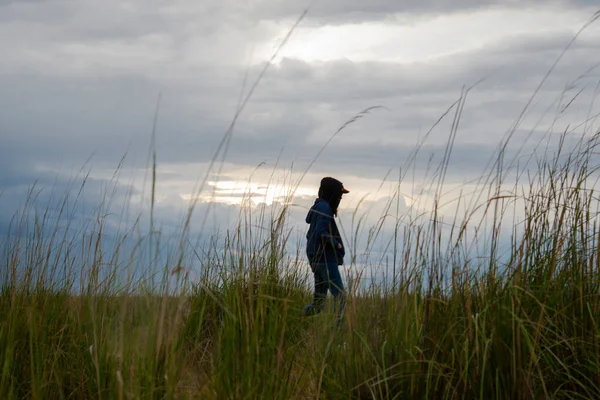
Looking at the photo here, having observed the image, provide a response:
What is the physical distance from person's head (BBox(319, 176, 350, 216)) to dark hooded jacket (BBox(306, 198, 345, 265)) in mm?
117

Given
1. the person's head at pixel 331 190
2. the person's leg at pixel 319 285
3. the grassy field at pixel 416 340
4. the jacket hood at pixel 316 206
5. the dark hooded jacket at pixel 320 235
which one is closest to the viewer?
the grassy field at pixel 416 340

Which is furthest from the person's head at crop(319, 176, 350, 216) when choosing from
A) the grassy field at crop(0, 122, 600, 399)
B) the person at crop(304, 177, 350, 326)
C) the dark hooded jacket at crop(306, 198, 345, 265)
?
the grassy field at crop(0, 122, 600, 399)

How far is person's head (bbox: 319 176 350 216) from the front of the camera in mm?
6332

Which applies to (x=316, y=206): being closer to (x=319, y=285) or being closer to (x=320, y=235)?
(x=320, y=235)

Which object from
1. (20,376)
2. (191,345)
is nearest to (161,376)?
(20,376)

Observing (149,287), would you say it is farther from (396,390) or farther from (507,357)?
(507,357)

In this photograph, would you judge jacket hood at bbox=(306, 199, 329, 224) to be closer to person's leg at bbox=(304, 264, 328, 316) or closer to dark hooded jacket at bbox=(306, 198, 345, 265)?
dark hooded jacket at bbox=(306, 198, 345, 265)

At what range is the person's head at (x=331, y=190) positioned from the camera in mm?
6332

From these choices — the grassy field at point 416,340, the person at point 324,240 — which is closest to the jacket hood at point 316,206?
the person at point 324,240

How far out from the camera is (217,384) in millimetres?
2334

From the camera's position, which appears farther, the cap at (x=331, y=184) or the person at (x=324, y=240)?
the cap at (x=331, y=184)

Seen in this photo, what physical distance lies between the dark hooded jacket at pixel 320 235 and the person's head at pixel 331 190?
117 mm

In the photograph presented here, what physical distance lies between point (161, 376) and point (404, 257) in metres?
1.22

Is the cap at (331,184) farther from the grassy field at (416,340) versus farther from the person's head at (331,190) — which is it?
the grassy field at (416,340)
